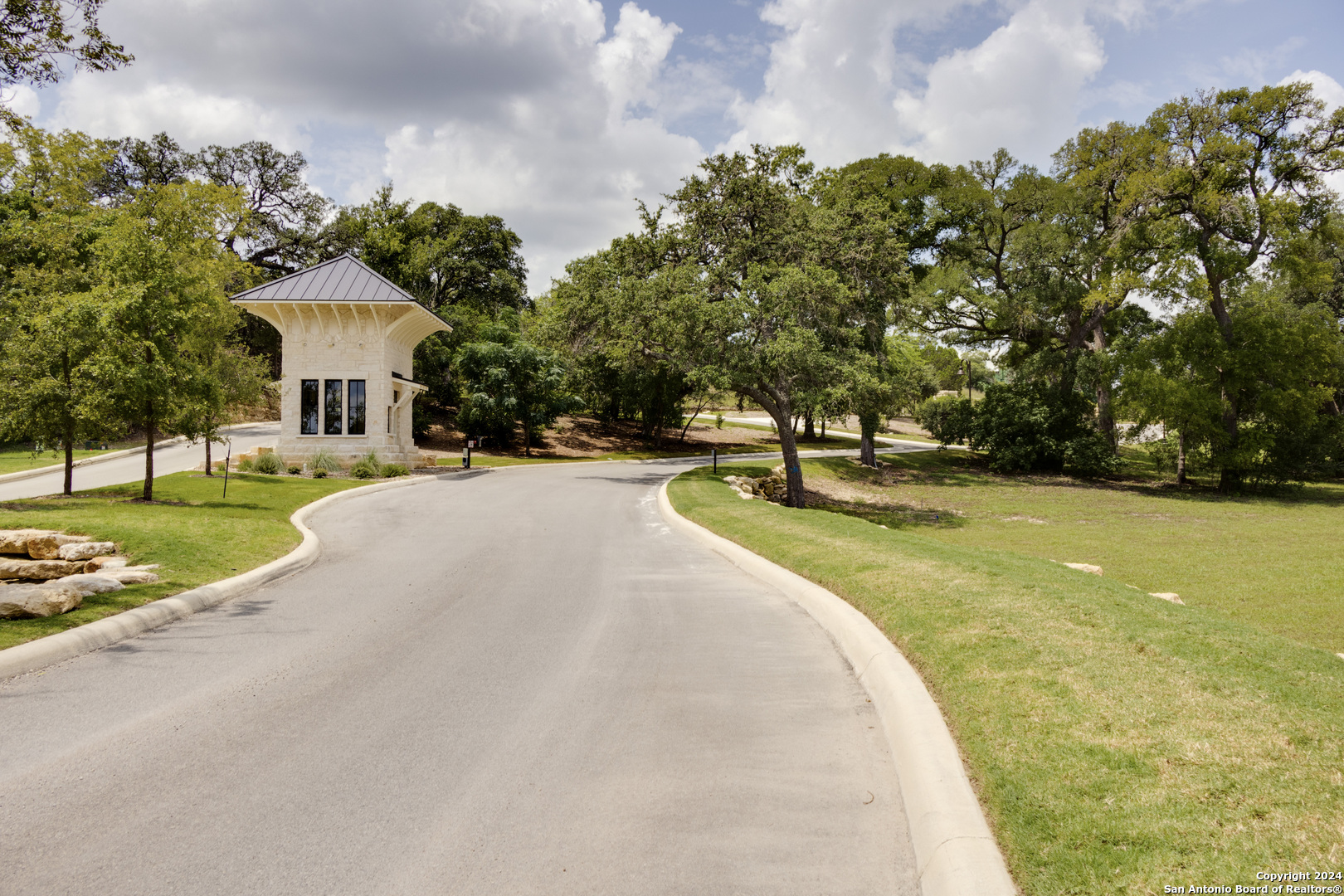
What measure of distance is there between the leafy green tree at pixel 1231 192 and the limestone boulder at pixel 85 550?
35.3m

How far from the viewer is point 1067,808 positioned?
340 cm

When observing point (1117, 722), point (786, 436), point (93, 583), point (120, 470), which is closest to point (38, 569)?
point (93, 583)

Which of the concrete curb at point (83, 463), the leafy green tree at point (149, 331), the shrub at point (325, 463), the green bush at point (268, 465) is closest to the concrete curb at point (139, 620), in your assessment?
the leafy green tree at point (149, 331)

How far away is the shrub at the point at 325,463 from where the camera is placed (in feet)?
82.0

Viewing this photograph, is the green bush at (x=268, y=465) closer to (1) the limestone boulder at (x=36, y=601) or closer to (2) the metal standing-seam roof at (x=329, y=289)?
(2) the metal standing-seam roof at (x=329, y=289)

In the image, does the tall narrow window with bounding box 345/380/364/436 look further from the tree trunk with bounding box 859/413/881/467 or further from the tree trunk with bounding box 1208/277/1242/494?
the tree trunk with bounding box 1208/277/1242/494

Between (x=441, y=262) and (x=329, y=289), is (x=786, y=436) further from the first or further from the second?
(x=441, y=262)

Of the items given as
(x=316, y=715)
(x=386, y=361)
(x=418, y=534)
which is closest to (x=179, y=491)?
(x=418, y=534)

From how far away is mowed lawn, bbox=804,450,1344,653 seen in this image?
1127 centimetres

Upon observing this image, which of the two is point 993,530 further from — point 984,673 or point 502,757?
point 502,757

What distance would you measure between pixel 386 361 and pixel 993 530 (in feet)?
72.0

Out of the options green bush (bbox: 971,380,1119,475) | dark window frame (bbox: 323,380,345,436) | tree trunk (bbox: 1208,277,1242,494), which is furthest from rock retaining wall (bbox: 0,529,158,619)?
tree trunk (bbox: 1208,277,1242,494)

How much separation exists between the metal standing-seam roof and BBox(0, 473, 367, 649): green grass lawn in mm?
10064

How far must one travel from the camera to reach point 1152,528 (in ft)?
67.1
